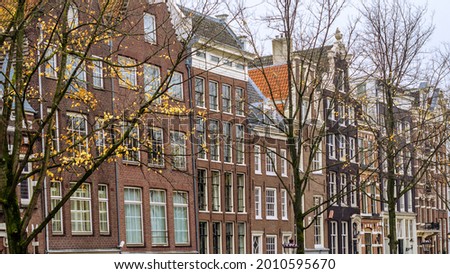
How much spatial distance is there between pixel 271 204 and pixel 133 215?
493 inches

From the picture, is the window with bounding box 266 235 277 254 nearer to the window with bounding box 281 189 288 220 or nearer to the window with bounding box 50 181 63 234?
the window with bounding box 281 189 288 220

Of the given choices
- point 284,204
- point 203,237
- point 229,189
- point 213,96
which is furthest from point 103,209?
point 284,204

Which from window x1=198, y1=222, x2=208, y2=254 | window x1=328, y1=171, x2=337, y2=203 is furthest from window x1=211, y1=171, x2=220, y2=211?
window x1=328, y1=171, x2=337, y2=203

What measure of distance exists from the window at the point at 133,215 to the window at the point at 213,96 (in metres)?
7.47

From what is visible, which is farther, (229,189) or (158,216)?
(229,189)

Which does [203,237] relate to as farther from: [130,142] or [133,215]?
[130,142]

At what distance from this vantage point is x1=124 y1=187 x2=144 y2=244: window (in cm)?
4119

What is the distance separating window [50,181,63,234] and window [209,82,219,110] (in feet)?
39.6

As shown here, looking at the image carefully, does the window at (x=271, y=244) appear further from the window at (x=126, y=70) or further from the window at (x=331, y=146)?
the window at (x=126, y=70)

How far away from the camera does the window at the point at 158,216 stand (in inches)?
1692

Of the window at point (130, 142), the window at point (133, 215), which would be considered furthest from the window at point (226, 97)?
the window at point (133, 215)

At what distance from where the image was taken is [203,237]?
46312mm
